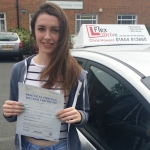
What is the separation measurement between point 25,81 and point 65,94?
0.85 feet

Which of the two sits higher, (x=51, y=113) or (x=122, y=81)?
(x=122, y=81)

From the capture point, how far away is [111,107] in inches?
66.1

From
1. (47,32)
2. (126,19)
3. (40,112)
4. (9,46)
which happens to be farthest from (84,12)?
(40,112)

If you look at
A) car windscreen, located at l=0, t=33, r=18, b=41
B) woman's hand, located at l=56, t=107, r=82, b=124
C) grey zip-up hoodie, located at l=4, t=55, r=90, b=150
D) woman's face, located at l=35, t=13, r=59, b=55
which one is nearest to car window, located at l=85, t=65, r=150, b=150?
grey zip-up hoodie, located at l=4, t=55, r=90, b=150

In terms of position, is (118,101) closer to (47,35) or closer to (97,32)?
(47,35)

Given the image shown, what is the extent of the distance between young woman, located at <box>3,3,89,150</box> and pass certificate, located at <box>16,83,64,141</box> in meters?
0.05

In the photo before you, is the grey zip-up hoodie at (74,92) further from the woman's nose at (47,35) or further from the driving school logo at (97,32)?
the driving school logo at (97,32)

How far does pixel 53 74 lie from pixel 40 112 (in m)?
0.24

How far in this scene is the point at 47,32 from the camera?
4.56ft

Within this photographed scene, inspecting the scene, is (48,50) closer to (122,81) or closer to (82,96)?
(82,96)

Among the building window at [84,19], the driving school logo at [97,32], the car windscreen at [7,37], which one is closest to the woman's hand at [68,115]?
the driving school logo at [97,32]

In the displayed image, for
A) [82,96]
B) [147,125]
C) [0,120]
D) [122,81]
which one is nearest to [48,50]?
[82,96]

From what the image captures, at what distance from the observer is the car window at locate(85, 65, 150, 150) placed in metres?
1.37

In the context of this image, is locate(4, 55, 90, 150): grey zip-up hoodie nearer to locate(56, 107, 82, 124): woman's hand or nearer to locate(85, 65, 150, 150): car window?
locate(56, 107, 82, 124): woman's hand
